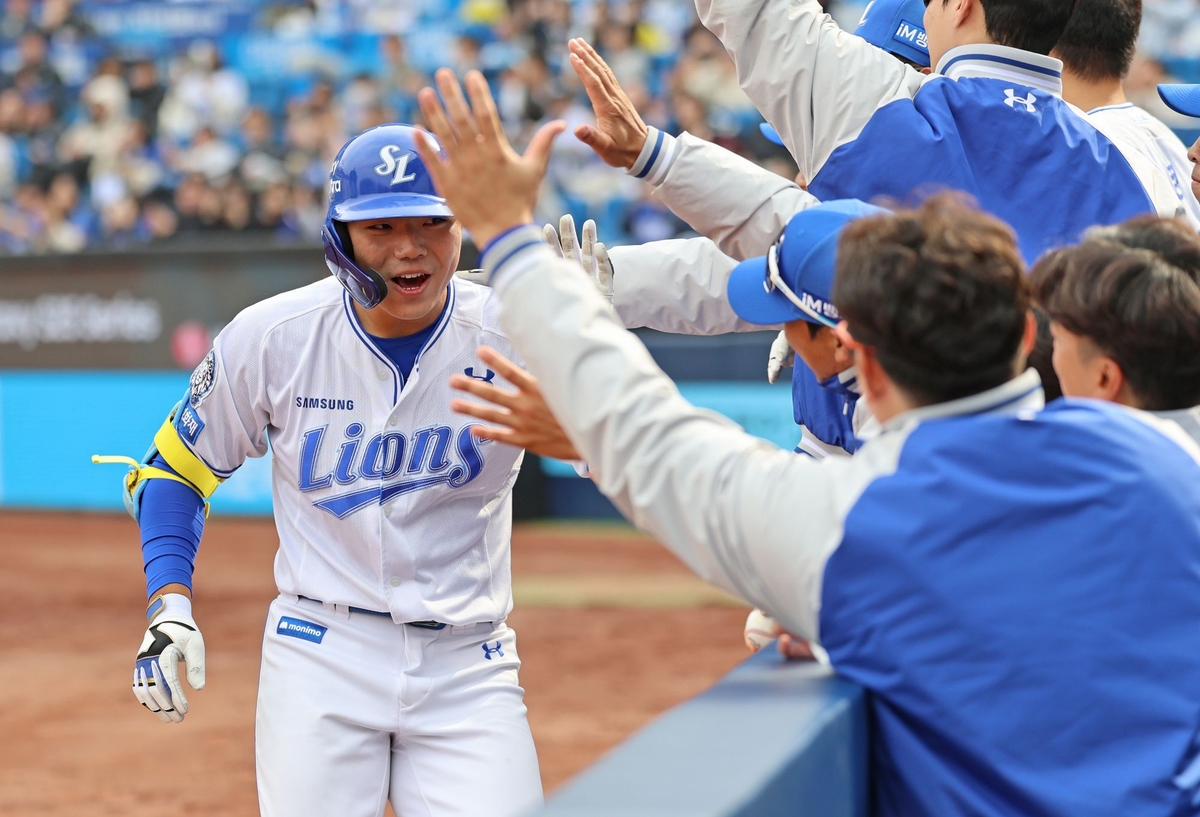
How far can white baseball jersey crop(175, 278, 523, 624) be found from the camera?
3.38 metres

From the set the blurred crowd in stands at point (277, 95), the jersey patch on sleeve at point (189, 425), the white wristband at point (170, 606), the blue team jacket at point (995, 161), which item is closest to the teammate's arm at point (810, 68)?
the blue team jacket at point (995, 161)

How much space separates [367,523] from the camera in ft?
11.0

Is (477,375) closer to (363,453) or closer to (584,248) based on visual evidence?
(363,453)

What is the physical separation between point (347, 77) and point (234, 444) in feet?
46.5

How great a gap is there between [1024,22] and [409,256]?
1.55m

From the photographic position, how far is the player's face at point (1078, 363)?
7.90 ft

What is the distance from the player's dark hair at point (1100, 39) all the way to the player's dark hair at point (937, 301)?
173 centimetres

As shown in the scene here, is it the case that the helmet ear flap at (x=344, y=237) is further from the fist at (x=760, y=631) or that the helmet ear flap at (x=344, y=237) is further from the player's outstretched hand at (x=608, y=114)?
the fist at (x=760, y=631)

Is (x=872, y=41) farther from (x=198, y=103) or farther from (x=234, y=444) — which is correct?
(x=198, y=103)

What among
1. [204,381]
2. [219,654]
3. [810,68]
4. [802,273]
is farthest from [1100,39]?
[219,654]

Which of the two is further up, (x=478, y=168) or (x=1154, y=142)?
(x=478, y=168)

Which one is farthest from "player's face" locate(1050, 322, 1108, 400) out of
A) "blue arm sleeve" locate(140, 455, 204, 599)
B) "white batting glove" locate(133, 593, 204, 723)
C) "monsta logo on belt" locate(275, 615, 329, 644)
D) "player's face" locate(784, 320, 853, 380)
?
"blue arm sleeve" locate(140, 455, 204, 599)

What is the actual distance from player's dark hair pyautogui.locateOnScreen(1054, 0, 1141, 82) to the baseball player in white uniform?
65.4 inches

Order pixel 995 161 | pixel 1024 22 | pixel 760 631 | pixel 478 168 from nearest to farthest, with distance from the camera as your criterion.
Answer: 1. pixel 478 168
2. pixel 760 631
3. pixel 995 161
4. pixel 1024 22
